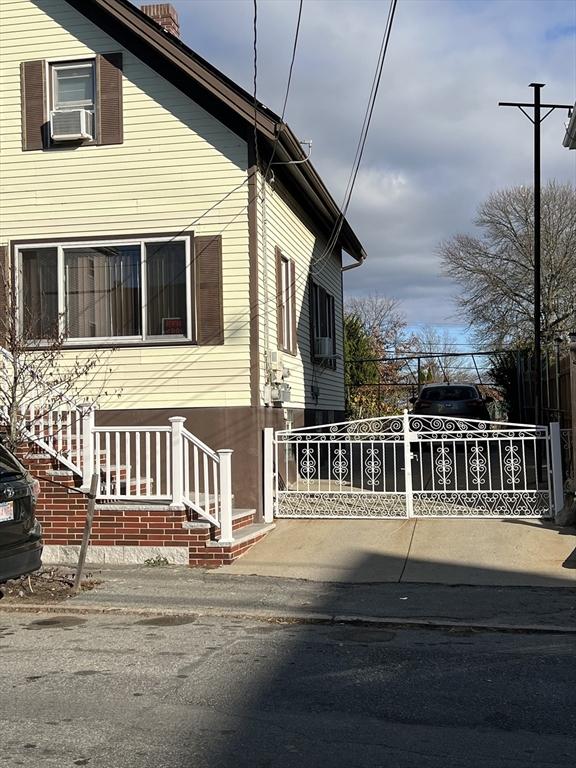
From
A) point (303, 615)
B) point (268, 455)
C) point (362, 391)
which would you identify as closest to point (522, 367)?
point (362, 391)

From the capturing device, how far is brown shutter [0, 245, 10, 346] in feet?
37.0

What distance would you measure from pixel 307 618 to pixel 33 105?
348 inches

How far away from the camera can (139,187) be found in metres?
12.4

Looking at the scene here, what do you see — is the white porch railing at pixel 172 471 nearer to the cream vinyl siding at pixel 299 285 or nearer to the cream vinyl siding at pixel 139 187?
the cream vinyl siding at pixel 139 187

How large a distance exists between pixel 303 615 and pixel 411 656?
1507mm

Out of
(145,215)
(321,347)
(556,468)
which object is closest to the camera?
(556,468)

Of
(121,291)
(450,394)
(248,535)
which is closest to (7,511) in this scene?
(248,535)

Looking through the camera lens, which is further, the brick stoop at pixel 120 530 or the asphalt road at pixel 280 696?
the brick stoop at pixel 120 530

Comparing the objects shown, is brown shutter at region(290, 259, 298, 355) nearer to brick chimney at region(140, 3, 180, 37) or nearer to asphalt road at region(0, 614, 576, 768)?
brick chimney at region(140, 3, 180, 37)

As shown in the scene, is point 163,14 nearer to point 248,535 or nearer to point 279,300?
point 279,300

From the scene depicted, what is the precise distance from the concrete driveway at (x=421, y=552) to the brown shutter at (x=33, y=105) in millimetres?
6716

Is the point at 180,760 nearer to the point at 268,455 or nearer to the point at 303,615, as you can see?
the point at 303,615

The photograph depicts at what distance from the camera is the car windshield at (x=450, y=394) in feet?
66.4

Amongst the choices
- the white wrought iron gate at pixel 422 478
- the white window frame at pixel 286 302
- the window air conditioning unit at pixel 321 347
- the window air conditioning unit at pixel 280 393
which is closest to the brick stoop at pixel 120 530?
the white wrought iron gate at pixel 422 478
